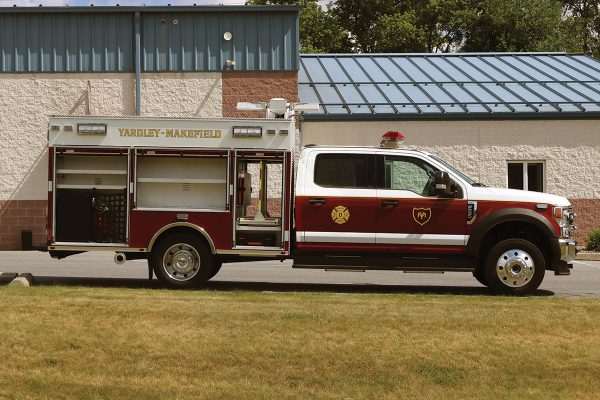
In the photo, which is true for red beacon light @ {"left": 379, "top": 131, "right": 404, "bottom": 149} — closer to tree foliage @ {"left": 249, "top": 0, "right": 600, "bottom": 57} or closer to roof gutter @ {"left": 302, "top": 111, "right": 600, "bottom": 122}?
roof gutter @ {"left": 302, "top": 111, "right": 600, "bottom": 122}

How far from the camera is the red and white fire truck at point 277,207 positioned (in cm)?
1269

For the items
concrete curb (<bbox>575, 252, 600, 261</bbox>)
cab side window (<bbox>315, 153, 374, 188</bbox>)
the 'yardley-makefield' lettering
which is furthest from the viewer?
concrete curb (<bbox>575, 252, 600, 261</bbox>)

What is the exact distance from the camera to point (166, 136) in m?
13.1

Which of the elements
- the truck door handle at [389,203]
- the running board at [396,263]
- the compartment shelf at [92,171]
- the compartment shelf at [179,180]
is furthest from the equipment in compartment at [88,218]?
the truck door handle at [389,203]

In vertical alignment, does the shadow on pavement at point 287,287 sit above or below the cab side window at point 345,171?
below

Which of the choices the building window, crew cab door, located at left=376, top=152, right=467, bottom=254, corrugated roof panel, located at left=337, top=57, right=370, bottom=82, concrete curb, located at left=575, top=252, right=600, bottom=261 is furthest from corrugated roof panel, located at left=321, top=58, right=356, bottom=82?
crew cab door, located at left=376, top=152, right=467, bottom=254

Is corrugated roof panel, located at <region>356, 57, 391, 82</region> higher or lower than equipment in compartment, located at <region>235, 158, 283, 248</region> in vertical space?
higher

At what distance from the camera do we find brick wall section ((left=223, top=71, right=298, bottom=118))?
995 inches

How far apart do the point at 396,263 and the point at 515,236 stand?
1.85 meters

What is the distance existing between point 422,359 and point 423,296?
428cm

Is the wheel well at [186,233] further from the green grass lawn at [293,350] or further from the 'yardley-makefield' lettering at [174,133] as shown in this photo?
the green grass lawn at [293,350]

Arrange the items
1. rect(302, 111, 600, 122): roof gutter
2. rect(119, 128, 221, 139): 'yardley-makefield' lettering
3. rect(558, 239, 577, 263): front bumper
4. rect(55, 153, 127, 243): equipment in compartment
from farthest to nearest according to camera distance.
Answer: rect(302, 111, 600, 122): roof gutter, rect(55, 153, 127, 243): equipment in compartment, rect(119, 128, 221, 139): 'yardley-makefield' lettering, rect(558, 239, 577, 263): front bumper

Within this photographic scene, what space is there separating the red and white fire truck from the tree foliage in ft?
94.3

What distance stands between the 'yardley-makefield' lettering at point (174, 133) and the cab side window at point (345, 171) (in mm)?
1663
